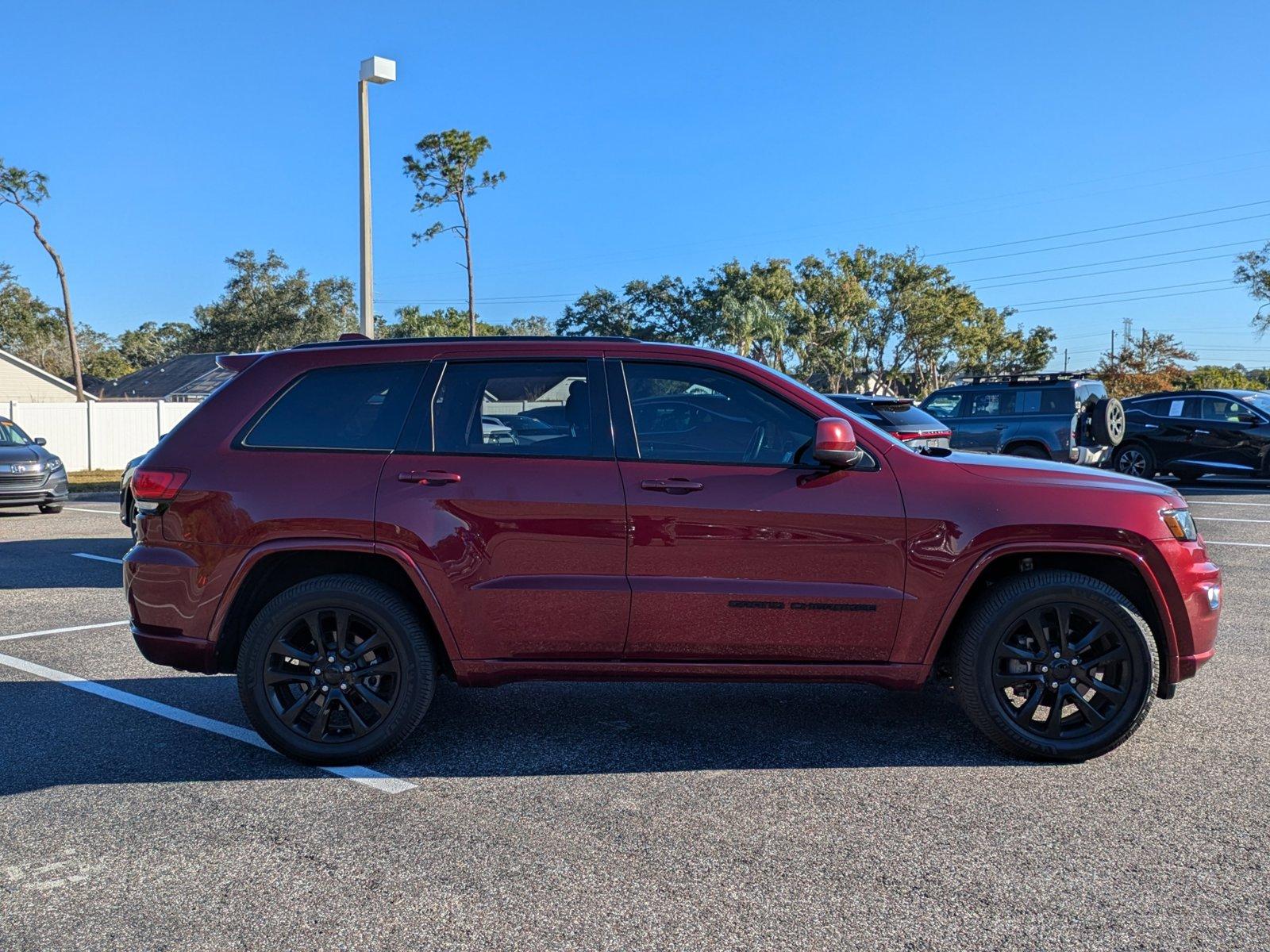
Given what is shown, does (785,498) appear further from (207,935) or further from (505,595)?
(207,935)

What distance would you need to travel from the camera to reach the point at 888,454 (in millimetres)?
4551

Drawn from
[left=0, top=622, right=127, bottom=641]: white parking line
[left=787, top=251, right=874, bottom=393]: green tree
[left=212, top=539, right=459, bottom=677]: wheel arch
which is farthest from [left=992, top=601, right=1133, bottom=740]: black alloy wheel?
[left=787, top=251, right=874, bottom=393]: green tree

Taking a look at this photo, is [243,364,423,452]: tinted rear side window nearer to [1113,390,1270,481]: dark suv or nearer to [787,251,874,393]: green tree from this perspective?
[1113,390,1270,481]: dark suv

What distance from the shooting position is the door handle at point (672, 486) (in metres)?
4.45

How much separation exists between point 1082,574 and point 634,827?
2.24 m

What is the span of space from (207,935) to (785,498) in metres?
2.59

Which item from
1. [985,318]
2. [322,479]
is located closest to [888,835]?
[322,479]

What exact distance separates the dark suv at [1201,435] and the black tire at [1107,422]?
203 cm

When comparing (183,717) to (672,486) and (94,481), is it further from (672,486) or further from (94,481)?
(94,481)

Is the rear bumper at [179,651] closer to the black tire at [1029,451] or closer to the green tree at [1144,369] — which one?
the black tire at [1029,451]

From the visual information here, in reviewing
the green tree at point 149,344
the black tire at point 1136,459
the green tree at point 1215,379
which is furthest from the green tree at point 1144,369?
the green tree at point 149,344

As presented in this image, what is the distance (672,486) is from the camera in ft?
14.6

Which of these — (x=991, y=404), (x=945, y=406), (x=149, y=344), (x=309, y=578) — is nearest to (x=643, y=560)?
(x=309, y=578)

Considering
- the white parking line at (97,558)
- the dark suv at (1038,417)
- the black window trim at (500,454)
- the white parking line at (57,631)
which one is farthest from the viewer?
the dark suv at (1038,417)
